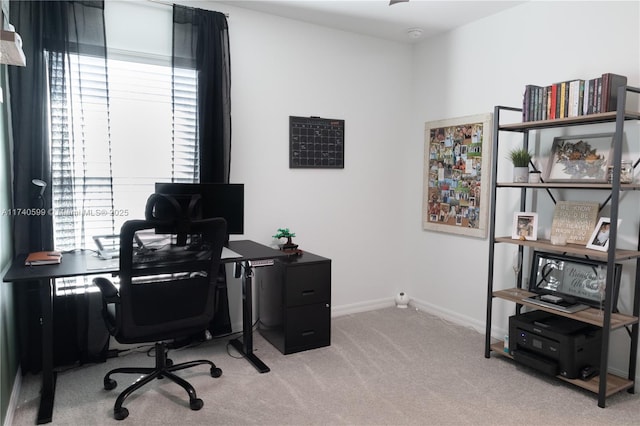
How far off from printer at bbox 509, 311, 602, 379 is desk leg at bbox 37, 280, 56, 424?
2826mm

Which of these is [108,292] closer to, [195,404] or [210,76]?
[195,404]

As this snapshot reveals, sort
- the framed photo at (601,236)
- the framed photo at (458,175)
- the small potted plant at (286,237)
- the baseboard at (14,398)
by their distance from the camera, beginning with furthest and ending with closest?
the framed photo at (458,175) < the small potted plant at (286,237) < the framed photo at (601,236) < the baseboard at (14,398)

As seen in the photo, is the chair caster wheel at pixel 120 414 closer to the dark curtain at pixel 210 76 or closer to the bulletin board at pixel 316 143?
the dark curtain at pixel 210 76

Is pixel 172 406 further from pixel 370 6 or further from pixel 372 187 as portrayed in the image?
pixel 370 6

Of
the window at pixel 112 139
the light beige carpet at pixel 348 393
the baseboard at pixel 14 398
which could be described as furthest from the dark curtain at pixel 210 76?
the baseboard at pixel 14 398

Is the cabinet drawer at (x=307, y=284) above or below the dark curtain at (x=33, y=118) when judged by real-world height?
below

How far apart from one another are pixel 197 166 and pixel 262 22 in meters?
1.29

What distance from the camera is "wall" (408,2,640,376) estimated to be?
2.81 metres

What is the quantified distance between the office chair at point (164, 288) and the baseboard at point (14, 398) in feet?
1.63

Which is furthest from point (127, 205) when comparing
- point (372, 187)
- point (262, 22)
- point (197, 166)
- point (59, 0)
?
point (372, 187)

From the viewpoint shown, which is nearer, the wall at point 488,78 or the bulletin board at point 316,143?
the wall at point 488,78

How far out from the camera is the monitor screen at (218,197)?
3.02 meters

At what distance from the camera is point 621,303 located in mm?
2805

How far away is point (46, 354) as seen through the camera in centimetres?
245
